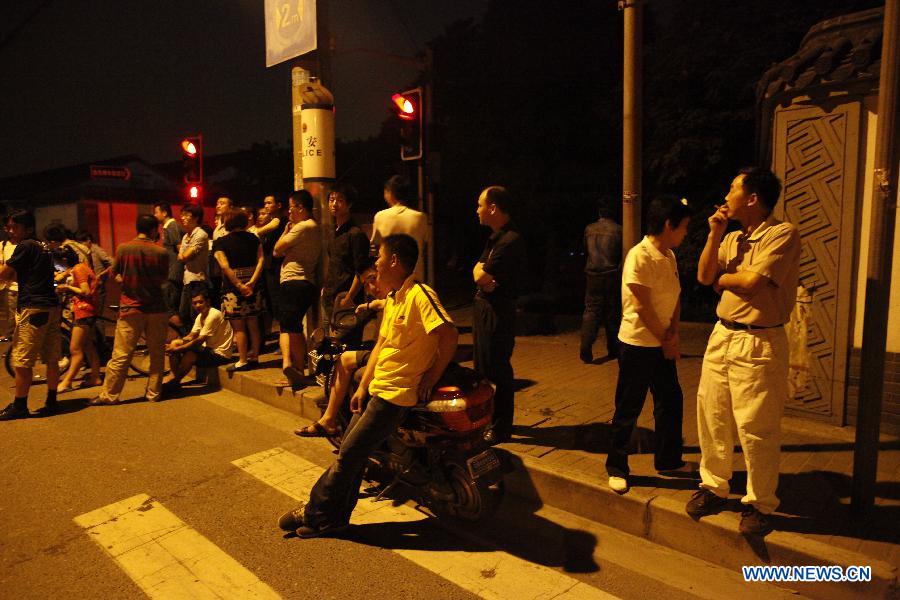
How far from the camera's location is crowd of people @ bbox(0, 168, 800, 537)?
11.8ft

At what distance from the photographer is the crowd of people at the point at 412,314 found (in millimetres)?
3607

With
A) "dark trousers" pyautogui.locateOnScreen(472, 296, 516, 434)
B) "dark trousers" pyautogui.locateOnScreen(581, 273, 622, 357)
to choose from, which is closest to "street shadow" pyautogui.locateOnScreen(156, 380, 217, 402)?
"dark trousers" pyautogui.locateOnScreen(472, 296, 516, 434)

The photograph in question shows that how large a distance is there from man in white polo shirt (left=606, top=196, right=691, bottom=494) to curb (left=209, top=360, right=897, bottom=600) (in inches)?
6.8

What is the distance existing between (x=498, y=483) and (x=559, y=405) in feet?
6.78

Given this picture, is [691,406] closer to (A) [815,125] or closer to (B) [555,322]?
(A) [815,125]

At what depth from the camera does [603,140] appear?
18.5 m

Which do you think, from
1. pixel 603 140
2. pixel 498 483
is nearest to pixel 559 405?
pixel 498 483

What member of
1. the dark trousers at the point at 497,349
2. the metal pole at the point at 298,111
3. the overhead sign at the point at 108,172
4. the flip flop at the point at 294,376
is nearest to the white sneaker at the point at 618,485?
the dark trousers at the point at 497,349

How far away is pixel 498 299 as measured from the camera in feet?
16.6

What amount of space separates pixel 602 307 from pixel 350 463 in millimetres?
4531

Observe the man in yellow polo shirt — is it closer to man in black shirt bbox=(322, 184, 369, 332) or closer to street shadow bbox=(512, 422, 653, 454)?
street shadow bbox=(512, 422, 653, 454)

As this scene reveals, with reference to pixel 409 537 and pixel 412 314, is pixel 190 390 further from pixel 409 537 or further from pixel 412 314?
pixel 412 314

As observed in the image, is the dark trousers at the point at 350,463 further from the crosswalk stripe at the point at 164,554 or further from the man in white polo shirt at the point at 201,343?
the man in white polo shirt at the point at 201,343

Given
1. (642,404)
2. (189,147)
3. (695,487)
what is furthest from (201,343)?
(695,487)
